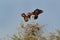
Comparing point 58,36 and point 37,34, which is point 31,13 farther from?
point 58,36

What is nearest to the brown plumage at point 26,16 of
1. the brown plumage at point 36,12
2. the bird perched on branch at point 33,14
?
the bird perched on branch at point 33,14

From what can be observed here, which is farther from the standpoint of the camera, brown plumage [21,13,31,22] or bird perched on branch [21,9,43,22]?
brown plumage [21,13,31,22]

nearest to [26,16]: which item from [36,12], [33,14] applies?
[33,14]

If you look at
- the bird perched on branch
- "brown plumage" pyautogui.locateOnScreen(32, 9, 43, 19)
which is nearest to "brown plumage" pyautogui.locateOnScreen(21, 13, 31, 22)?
the bird perched on branch

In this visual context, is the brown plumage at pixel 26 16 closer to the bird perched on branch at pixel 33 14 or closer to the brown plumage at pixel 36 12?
the bird perched on branch at pixel 33 14

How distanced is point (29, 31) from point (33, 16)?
30.4 inches

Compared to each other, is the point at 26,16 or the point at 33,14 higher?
the point at 26,16

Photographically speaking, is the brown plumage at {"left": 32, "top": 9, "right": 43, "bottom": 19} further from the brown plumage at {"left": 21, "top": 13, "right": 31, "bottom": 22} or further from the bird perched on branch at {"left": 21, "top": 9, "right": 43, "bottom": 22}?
the brown plumage at {"left": 21, "top": 13, "right": 31, "bottom": 22}

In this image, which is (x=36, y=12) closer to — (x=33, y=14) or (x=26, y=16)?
(x=33, y=14)

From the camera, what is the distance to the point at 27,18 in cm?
1591

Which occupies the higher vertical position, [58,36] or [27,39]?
[58,36]

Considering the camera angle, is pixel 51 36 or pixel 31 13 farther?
pixel 51 36

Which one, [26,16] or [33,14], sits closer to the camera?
[33,14]

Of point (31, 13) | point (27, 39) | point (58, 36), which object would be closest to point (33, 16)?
point (31, 13)
